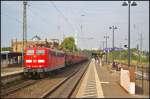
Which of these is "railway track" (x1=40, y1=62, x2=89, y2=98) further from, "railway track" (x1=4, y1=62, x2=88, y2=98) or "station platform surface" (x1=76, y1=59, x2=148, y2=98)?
"station platform surface" (x1=76, y1=59, x2=148, y2=98)

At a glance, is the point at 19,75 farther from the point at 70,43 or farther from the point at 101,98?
the point at 70,43

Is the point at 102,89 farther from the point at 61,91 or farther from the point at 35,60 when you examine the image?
the point at 35,60

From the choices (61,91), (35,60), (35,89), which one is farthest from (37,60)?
(61,91)

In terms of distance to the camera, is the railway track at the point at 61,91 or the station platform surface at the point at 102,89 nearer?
the railway track at the point at 61,91

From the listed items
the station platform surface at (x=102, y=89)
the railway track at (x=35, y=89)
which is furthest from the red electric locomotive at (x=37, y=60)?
the station platform surface at (x=102, y=89)

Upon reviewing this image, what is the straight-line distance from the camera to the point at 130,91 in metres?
22.5

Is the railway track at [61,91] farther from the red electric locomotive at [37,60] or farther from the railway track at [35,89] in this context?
the red electric locomotive at [37,60]

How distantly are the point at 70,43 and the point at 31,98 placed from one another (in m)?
163

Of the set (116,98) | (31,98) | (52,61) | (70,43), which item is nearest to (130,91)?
(116,98)

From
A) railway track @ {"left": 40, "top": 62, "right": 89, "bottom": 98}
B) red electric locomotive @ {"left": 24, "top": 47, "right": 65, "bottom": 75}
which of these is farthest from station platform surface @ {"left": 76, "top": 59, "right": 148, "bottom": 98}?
red electric locomotive @ {"left": 24, "top": 47, "right": 65, "bottom": 75}

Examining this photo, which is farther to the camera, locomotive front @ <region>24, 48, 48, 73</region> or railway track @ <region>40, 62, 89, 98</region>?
locomotive front @ <region>24, 48, 48, 73</region>

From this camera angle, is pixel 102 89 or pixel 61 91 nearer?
pixel 61 91

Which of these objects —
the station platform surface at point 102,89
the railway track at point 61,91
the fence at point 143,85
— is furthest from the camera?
the fence at point 143,85

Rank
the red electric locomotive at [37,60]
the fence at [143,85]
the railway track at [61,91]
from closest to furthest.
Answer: the railway track at [61,91] → the fence at [143,85] → the red electric locomotive at [37,60]
